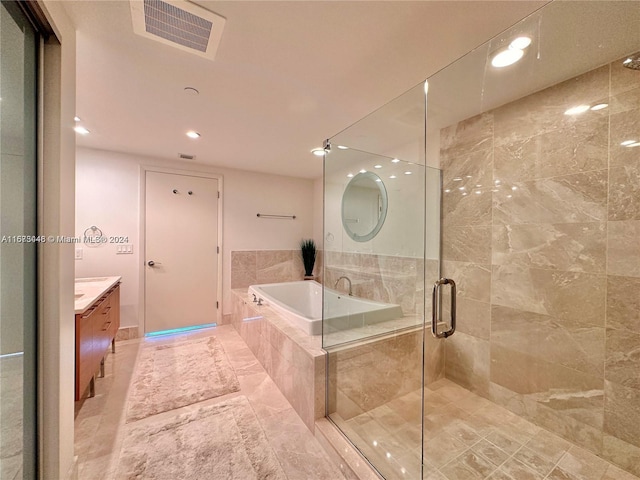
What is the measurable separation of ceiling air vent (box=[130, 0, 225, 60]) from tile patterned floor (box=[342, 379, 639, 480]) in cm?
237

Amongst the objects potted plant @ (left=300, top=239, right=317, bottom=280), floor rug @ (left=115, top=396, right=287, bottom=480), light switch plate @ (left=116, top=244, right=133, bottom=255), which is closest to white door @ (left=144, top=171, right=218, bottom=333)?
light switch plate @ (left=116, top=244, right=133, bottom=255)

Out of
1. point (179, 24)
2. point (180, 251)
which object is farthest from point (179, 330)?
point (179, 24)

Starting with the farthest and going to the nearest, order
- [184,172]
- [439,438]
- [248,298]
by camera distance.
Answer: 1. [184,172]
2. [248,298]
3. [439,438]

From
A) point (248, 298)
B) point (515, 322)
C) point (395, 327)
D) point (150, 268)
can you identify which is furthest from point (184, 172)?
point (515, 322)

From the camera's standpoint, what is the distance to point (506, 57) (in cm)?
146

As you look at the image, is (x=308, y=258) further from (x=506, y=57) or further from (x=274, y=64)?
(x=506, y=57)

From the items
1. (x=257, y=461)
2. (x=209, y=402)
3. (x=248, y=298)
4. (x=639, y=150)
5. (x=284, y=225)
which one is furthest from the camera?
(x=284, y=225)

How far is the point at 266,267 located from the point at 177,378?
1.92m

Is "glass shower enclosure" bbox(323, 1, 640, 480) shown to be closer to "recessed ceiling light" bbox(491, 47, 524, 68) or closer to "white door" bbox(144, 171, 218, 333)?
"recessed ceiling light" bbox(491, 47, 524, 68)

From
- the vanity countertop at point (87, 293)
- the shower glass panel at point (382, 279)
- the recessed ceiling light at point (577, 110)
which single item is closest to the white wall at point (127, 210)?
the vanity countertop at point (87, 293)

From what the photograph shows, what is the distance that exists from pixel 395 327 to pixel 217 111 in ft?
7.47

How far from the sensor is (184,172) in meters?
3.36

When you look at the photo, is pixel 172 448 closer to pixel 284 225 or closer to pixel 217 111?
pixel 217 111

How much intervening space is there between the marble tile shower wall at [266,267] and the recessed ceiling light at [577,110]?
3.15 m
